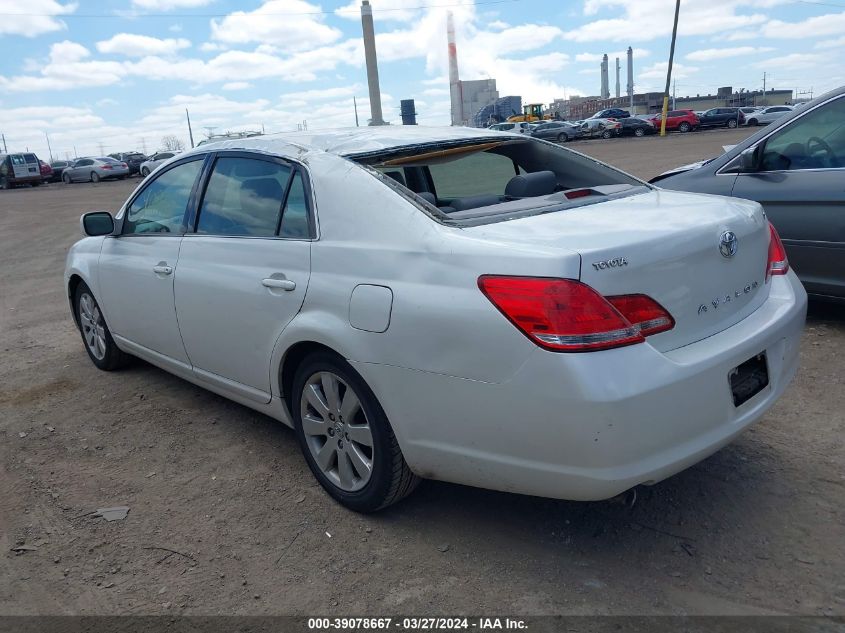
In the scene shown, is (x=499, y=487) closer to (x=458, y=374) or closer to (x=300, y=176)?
(x=458, y=374)

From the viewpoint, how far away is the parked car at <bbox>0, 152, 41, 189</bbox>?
40156mm

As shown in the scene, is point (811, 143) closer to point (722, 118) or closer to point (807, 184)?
point (807, 184)

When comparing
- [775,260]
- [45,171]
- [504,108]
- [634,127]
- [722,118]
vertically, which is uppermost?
[504,108]

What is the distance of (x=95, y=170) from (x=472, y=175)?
1606 inches

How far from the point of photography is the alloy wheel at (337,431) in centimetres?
307

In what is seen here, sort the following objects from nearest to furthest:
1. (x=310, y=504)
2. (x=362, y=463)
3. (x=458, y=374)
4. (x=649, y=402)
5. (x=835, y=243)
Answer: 1. (x=649, y=402)
2. (x=458, y=374)
3. (x=362, y=463)
4. (x=310, y=504)
5. (x=835, y=243)

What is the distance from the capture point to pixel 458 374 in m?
2.57

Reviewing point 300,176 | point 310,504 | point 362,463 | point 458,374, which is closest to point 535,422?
point 458,374

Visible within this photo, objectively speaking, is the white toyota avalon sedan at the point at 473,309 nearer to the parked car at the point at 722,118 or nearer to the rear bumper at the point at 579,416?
the rear bumper at the point at 579,416

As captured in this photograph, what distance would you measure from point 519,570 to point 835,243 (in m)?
3.42

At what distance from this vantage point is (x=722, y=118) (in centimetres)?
4388

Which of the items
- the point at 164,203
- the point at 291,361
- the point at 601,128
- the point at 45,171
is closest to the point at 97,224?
the point at 164,203

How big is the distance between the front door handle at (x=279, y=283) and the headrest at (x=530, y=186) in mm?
1075

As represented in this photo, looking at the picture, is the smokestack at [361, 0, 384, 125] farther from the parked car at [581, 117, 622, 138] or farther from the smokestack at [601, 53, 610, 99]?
the smokestack at [601, 53, 610, 99]
